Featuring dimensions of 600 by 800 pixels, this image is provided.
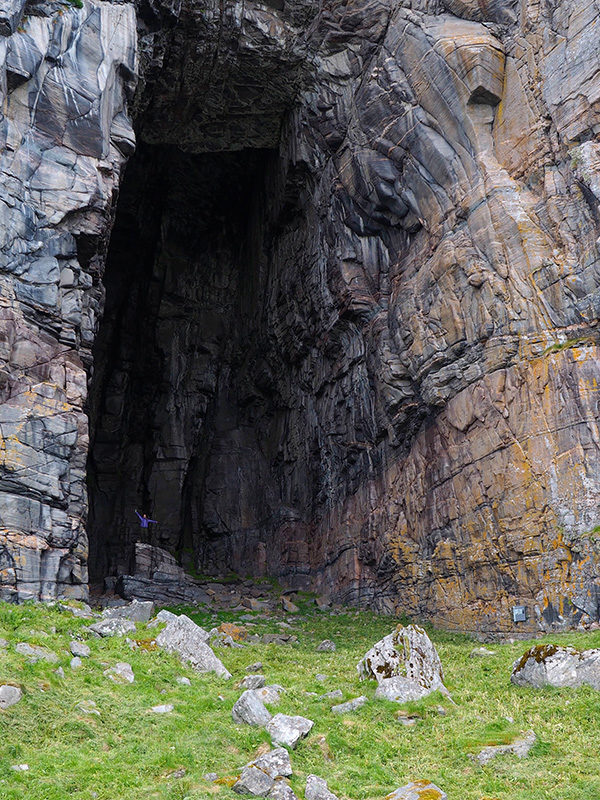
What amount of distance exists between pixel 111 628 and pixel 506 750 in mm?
10396

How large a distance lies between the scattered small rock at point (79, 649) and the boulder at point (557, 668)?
27.9ft

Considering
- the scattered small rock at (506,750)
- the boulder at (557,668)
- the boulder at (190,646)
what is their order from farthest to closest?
the boulder at (190,646) → the boulder at (557,668) → the scattered small rock at (506,750)

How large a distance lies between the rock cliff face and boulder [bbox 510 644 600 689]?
766 cm

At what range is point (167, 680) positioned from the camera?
14398 millimetres

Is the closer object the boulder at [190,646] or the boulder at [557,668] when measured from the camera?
the boulder at [557,668]

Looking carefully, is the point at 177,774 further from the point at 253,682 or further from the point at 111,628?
the point at 111,628

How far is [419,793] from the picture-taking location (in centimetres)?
842

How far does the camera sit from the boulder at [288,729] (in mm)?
10977

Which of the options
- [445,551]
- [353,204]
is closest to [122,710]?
[445,551]

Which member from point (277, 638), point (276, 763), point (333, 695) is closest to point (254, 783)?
point (276, 763)

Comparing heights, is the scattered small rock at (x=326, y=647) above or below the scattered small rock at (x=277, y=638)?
below

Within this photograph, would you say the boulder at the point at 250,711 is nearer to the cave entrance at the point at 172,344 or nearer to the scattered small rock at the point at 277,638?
the scattered small rock at the point at 277,638

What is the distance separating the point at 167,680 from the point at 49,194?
700 inches

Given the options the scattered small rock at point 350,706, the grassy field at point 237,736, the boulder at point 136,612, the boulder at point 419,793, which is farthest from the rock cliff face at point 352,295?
the boulder at point 419,793
